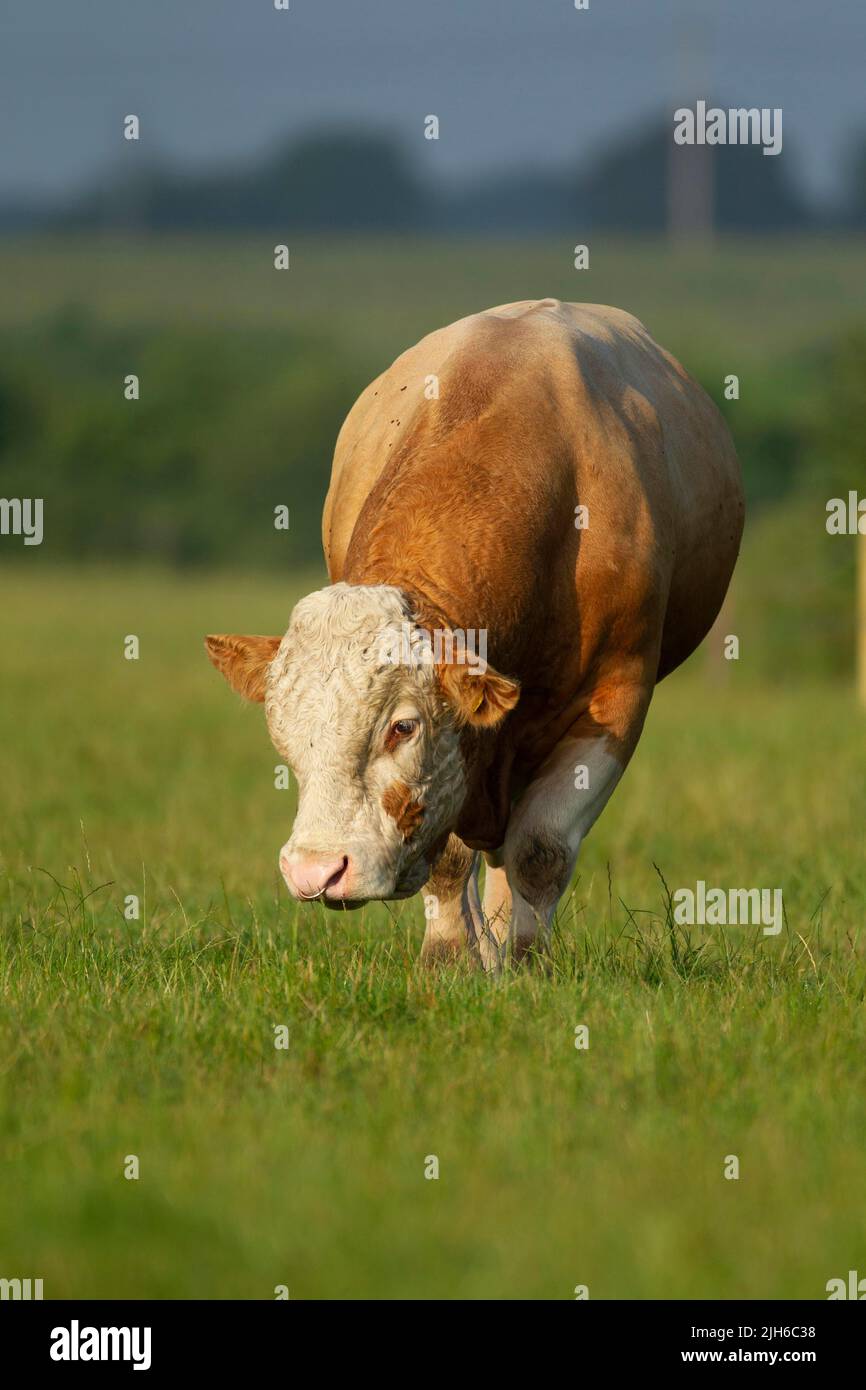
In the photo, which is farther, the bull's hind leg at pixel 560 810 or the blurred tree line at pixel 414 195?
the blurred tree line at pixel 414 195

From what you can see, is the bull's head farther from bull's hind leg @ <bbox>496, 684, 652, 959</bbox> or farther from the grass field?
bull's hind leg @ <bbox>496, 684, 652, 959</bbox>

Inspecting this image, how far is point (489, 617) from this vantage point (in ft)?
21.1

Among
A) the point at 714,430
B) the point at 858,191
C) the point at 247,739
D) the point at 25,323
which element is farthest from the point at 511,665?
the point at 858,191

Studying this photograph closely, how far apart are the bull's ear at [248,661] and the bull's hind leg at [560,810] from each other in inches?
48.3

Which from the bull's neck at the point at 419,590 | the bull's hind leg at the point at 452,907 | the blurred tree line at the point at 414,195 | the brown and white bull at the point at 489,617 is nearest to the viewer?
the brown and white bull at the point at 489,617

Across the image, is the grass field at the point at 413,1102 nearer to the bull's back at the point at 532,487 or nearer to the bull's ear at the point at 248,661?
the bull's ear at the point at 248,661

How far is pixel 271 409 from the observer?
6731 cm

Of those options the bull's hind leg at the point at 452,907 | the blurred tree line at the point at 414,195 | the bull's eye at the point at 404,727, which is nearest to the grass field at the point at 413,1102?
the bull's hind leg at the point at 452,907

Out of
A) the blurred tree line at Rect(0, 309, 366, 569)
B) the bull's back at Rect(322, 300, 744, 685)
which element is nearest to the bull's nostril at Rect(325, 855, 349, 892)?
the bull's back at Rect(322, 300, 744, 685)

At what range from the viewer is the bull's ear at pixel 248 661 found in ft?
20.3

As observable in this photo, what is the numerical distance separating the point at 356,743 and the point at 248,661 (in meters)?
0.66

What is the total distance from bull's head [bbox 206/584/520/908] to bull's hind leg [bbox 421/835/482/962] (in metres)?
1.00

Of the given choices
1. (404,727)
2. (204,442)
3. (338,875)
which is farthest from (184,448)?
(338,875)

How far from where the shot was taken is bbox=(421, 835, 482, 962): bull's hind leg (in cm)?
712
